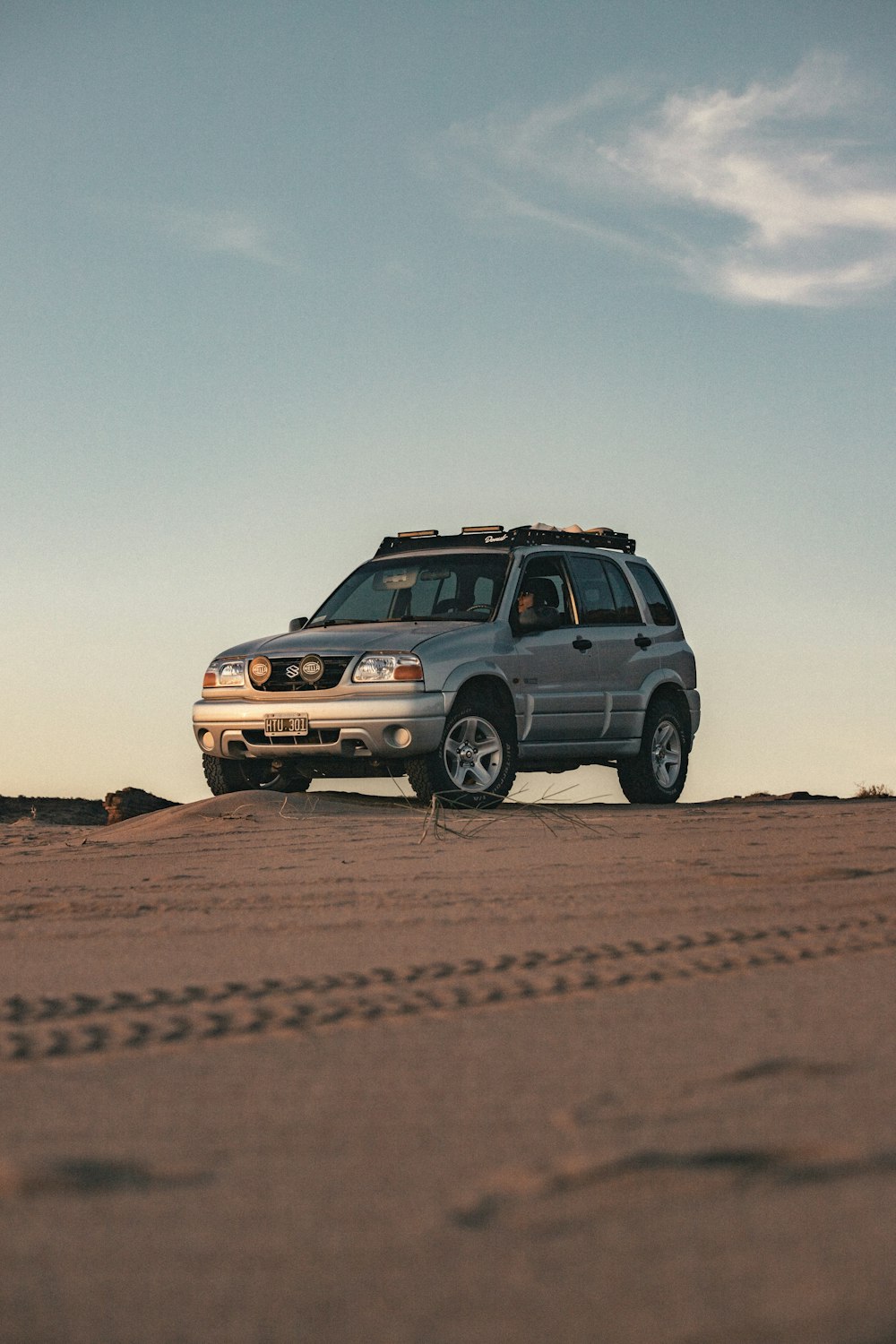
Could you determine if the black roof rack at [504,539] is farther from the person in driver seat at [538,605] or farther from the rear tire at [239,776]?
the rear tire at [239,776]

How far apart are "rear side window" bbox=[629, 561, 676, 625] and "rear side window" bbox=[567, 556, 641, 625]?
31 centimetres

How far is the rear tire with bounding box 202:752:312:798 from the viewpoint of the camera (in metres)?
11.5

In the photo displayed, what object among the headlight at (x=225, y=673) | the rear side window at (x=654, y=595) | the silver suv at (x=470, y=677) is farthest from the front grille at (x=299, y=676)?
the rear side window at (x=654, y=595)

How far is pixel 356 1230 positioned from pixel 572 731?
9.77 meters

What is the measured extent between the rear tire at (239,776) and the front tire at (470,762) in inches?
54.1

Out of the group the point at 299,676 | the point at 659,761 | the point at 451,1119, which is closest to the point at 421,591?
the point at 299,676

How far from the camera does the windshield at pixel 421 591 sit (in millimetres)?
11672

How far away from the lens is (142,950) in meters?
4.74

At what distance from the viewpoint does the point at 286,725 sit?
10.6m

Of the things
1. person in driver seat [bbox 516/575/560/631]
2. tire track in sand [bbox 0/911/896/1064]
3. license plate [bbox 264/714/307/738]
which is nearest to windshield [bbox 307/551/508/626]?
person in driver seat [bbox 516/575/560/631]

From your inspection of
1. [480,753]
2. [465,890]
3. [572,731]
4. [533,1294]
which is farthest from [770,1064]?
[572,731]

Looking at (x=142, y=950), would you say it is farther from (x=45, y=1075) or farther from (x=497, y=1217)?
(x=497, y=1217)

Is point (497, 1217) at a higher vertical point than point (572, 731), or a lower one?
lower

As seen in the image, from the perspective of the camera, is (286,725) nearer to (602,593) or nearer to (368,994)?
(602,593)
